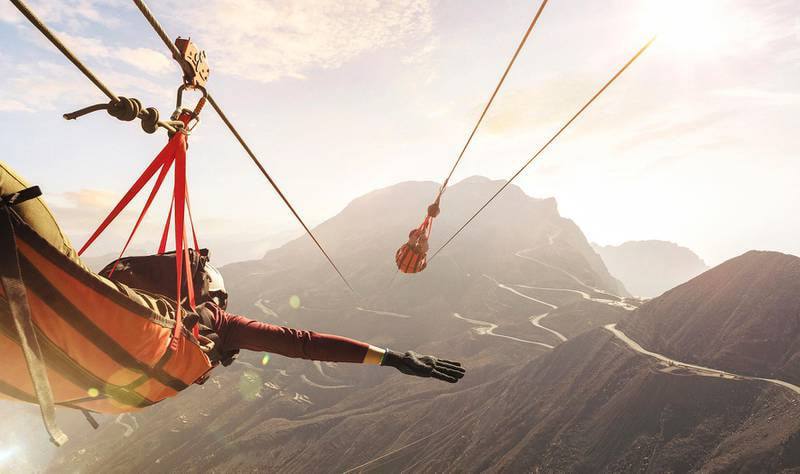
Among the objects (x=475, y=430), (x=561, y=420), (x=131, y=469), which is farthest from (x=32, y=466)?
(x=561, y=420)

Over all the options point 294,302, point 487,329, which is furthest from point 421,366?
point 294,302

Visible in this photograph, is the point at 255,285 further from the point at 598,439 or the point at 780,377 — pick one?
the point at 780,377

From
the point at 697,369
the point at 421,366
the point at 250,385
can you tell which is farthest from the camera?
the point at 250,385

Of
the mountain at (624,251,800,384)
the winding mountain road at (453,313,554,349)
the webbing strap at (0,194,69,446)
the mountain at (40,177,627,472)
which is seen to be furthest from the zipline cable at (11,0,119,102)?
the winding mountain road at (453,313,554,349)

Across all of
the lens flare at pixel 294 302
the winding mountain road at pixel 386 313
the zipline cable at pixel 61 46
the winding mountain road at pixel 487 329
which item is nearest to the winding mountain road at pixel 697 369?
the winding mountain road at pixel 487 329

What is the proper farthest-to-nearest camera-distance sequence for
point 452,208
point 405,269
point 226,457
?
point 452,208 < point 226,457 < point 405,269

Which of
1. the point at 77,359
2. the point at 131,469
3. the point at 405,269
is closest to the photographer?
the point at 77,359

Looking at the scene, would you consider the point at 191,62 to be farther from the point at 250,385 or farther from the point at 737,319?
the point at 250,385
